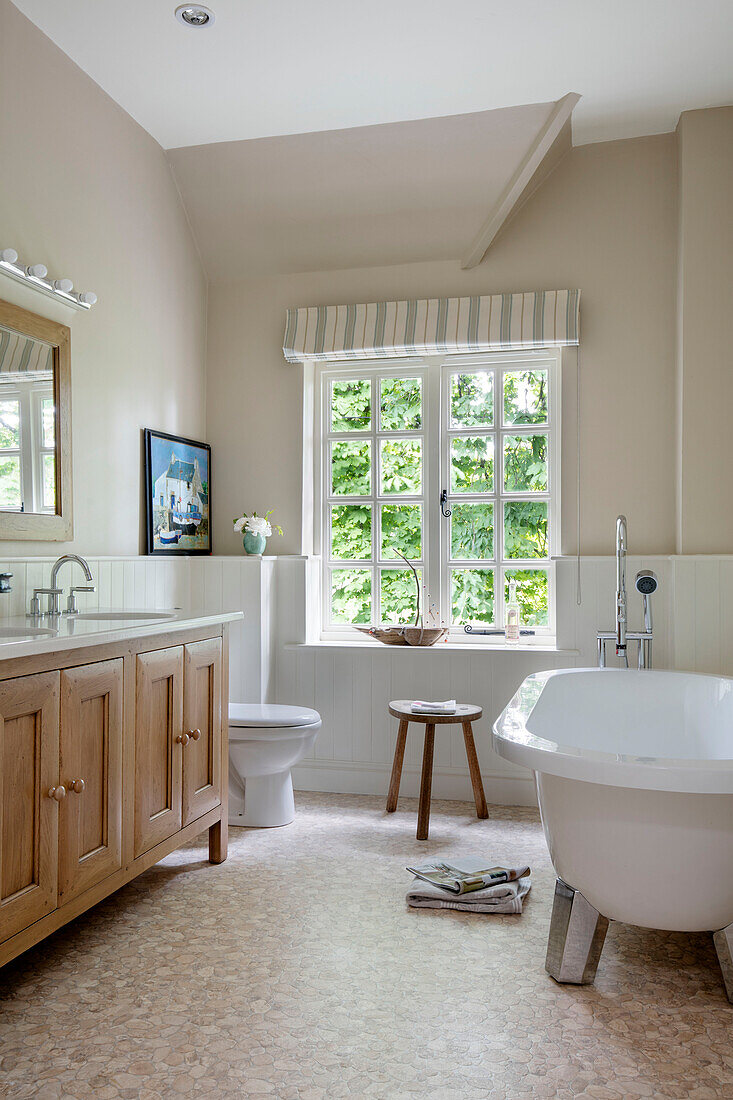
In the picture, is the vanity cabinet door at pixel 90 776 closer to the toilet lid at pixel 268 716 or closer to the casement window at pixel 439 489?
the toilet lid at pixel 268 716

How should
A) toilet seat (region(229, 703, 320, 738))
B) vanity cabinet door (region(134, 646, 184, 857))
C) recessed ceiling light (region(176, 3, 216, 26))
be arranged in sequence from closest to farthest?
vanity cabinet door (region(134, 646, 184, 857)), recessed ceiling light (region(176, 3, 216, 26)), toilet seat (region(229, 703, 320, 738))

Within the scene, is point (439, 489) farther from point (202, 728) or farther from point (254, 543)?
point (202, 728)

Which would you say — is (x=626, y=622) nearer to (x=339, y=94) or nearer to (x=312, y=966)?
(x=312, y=966)

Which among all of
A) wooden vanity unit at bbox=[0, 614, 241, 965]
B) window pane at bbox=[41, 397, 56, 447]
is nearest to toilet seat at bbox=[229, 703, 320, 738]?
wooden vanity unit at bbox=[0, 614, 241, 965]

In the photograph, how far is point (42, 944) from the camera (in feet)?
7.50

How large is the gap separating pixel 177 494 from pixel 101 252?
3.57 ft

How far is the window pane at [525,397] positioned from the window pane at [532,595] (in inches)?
29.1

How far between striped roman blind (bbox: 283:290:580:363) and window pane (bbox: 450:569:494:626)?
1075 millimetres

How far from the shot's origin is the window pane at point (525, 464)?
3.97m

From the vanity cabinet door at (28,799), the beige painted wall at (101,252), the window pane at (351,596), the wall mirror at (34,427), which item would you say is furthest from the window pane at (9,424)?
the window pane at (351,596)

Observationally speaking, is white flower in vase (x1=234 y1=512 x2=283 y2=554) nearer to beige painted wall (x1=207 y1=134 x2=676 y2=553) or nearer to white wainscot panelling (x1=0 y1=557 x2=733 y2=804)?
white wainscot panelling (x1=0 y1=557 x2=733 y2=804)

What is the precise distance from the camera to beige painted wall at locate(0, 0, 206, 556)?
9.27 feet

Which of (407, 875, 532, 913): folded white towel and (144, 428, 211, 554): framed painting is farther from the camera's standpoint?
(144, 428, 211, 554): framed painting

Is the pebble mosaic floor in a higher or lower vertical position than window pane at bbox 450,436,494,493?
lower
